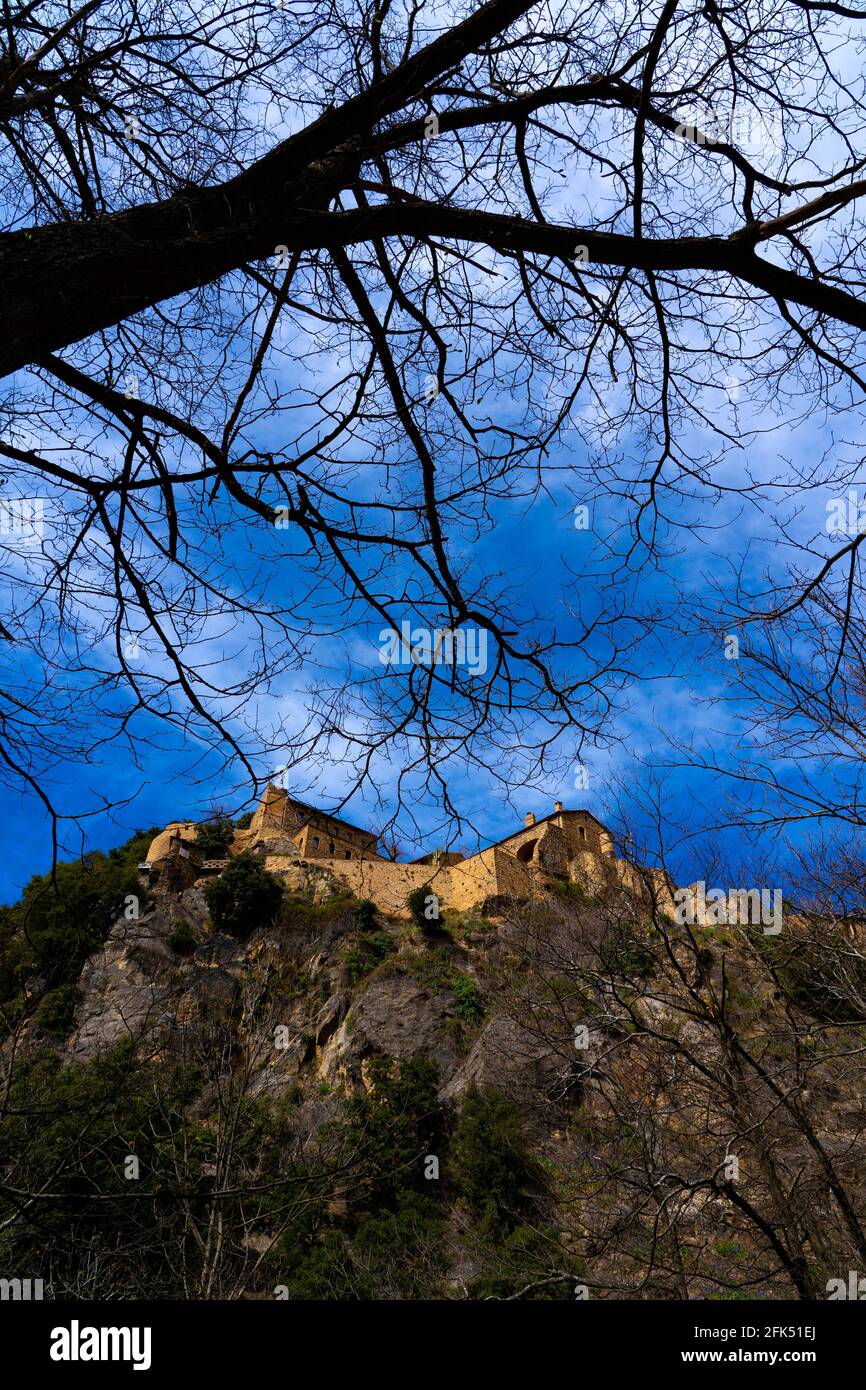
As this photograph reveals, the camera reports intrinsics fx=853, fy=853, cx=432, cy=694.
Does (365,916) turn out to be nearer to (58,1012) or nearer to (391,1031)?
(391,1031)

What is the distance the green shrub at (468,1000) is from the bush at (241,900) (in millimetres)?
10067

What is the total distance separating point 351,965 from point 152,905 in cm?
932

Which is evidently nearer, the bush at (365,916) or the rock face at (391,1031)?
the rock face at (391,1031)

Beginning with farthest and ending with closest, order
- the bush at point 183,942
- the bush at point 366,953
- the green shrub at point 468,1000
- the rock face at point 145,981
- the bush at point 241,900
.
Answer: the bush at point 241,900
the bush at point 183,942
the bush at point 366,953
the green shrub at point 468,1000
the rock face at point 145,981

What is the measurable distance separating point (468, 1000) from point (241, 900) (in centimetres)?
1154

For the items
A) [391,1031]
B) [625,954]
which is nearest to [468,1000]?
[391,1031]

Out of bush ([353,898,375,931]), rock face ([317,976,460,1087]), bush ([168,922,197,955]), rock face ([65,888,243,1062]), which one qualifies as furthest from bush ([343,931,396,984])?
bush ([168,922,197,955])

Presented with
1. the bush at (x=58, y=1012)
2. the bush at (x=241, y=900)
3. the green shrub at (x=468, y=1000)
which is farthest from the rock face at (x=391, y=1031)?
the bush at (x=58, y=1012)

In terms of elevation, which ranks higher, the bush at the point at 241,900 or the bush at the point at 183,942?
the bush at the point at 241,900

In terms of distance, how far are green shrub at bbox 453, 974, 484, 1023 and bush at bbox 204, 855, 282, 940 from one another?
1007 cm

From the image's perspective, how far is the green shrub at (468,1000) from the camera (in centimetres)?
2997

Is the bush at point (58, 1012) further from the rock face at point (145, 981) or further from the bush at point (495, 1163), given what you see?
the bush at point (495, 1163)

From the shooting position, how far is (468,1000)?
30531 millimetres
